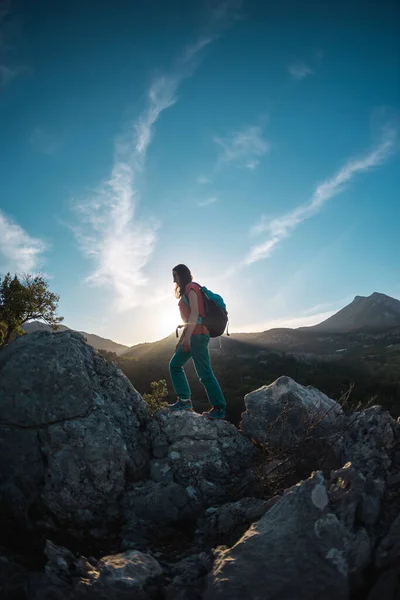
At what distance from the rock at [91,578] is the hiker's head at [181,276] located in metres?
3.67

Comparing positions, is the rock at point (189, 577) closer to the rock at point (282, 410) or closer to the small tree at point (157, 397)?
the rock at point (282, 410)

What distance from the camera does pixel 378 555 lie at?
245 cm

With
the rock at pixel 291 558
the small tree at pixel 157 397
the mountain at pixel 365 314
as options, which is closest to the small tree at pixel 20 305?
the small tree at pixel 157 397

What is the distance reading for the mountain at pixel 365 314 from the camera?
112438 millimetres

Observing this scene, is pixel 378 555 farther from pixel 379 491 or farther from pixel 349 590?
pixel 379 491

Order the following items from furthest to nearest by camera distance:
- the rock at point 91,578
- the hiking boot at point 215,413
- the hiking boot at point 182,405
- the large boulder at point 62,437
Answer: the hiking boot at point 182,405
the hiking boot at point 215,413
the large boulder at point 62,437
the rock at point 91,578

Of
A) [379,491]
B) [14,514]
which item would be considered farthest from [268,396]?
[14,514]

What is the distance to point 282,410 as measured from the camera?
530cm

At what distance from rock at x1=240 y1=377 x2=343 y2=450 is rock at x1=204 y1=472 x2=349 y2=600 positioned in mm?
2052

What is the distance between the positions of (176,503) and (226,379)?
23.0 meters

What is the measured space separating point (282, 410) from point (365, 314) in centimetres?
12912

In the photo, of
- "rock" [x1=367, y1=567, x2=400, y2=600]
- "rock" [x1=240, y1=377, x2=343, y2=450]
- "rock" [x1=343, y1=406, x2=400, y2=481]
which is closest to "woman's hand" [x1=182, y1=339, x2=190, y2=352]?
"rock" [x1=240, y1=377, x2=343, y2=450]

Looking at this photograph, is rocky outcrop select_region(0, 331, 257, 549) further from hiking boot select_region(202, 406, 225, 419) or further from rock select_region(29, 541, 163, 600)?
rock select_region(29, 541, 163, 600)

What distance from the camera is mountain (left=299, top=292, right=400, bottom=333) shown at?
11244 cm
